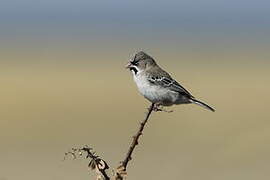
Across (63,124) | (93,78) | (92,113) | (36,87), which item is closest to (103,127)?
(63,124)

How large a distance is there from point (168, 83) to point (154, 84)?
0.19 meters

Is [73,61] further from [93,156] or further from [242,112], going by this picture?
[93,156]

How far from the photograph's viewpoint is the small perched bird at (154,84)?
28.2 feet

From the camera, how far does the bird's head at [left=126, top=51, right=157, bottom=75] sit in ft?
27.5

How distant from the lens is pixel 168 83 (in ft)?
30.7

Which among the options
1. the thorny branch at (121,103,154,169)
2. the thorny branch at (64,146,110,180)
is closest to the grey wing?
the thorny branch at (121,103,154,169)

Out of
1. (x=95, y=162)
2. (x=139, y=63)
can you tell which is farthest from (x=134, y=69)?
(x=95, y=162)

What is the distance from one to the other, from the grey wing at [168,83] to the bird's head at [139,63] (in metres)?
0.28

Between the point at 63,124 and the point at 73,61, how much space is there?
3794cm

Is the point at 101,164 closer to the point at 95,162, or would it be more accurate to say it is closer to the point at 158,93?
the point at 95,162

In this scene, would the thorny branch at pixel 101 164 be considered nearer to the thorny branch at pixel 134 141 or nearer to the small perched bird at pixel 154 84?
the thorny branch at pixel 134 141

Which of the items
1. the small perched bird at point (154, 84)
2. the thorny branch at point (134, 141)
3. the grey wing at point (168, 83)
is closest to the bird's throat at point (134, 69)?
the small perched bird at point (154, 84)

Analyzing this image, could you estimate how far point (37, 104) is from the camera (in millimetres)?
33406

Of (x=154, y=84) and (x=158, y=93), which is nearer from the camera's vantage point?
(x=158, y=93)
